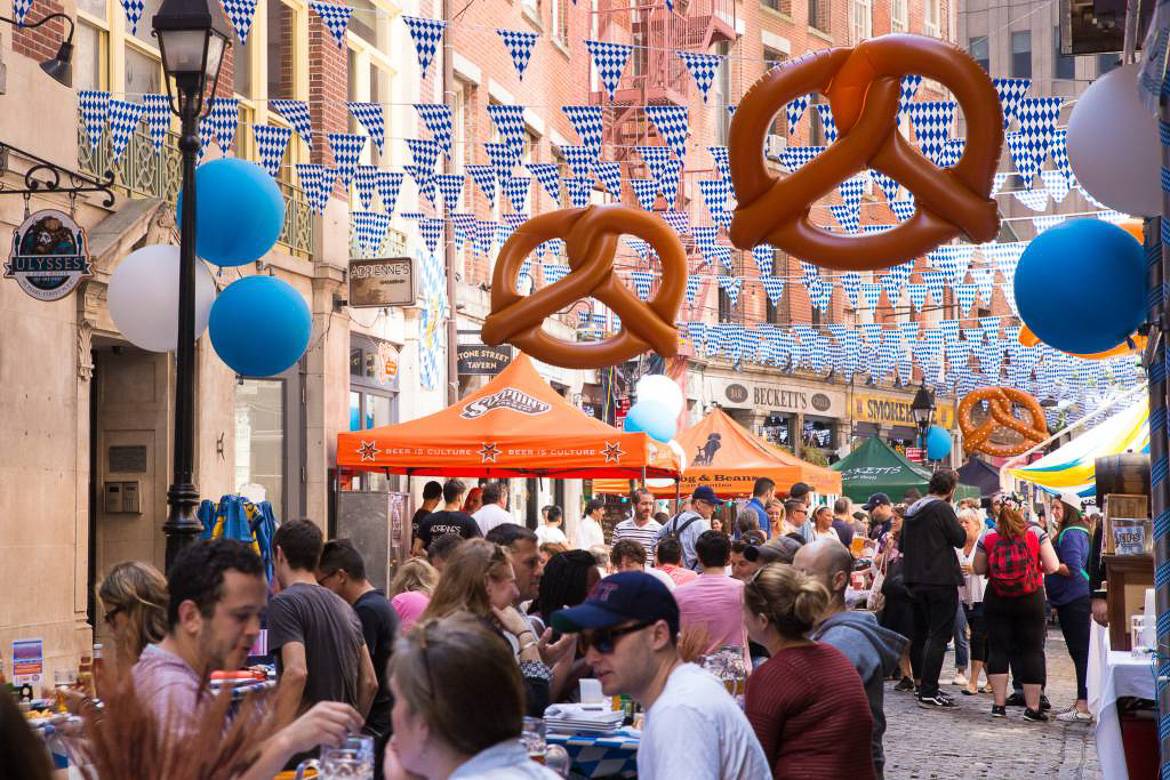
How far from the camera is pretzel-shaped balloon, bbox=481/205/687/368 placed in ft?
40.2

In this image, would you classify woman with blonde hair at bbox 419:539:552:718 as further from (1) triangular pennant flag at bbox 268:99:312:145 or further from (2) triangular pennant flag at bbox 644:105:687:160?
(2) triangular pennant flag at bbox 644:105:687:160

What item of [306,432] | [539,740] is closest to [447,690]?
[539,740]

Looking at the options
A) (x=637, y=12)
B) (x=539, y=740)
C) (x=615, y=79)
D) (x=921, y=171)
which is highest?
(x=637, y=12)

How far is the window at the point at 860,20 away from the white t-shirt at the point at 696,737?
44231 mm

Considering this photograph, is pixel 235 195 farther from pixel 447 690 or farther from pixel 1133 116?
pixel 447 690

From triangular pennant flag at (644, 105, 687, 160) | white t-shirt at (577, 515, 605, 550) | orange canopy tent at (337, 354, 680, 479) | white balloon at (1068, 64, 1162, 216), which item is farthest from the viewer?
white t-shirt at (577, 515, 605, 550)

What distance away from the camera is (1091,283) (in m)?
7.75

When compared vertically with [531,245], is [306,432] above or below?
below

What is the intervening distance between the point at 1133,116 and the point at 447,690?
5.09 metres

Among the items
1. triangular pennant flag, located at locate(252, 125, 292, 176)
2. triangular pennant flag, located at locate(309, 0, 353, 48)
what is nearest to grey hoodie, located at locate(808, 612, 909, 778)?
triangular pennant flag, located at locate(309, 0, 353, 48)

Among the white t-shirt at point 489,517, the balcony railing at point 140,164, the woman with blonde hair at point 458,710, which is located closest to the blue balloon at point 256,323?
the balcony railing at point 140,164

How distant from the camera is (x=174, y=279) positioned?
988 centimetres

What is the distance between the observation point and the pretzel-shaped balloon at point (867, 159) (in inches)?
368

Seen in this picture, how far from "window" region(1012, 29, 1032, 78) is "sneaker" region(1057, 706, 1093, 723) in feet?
208
